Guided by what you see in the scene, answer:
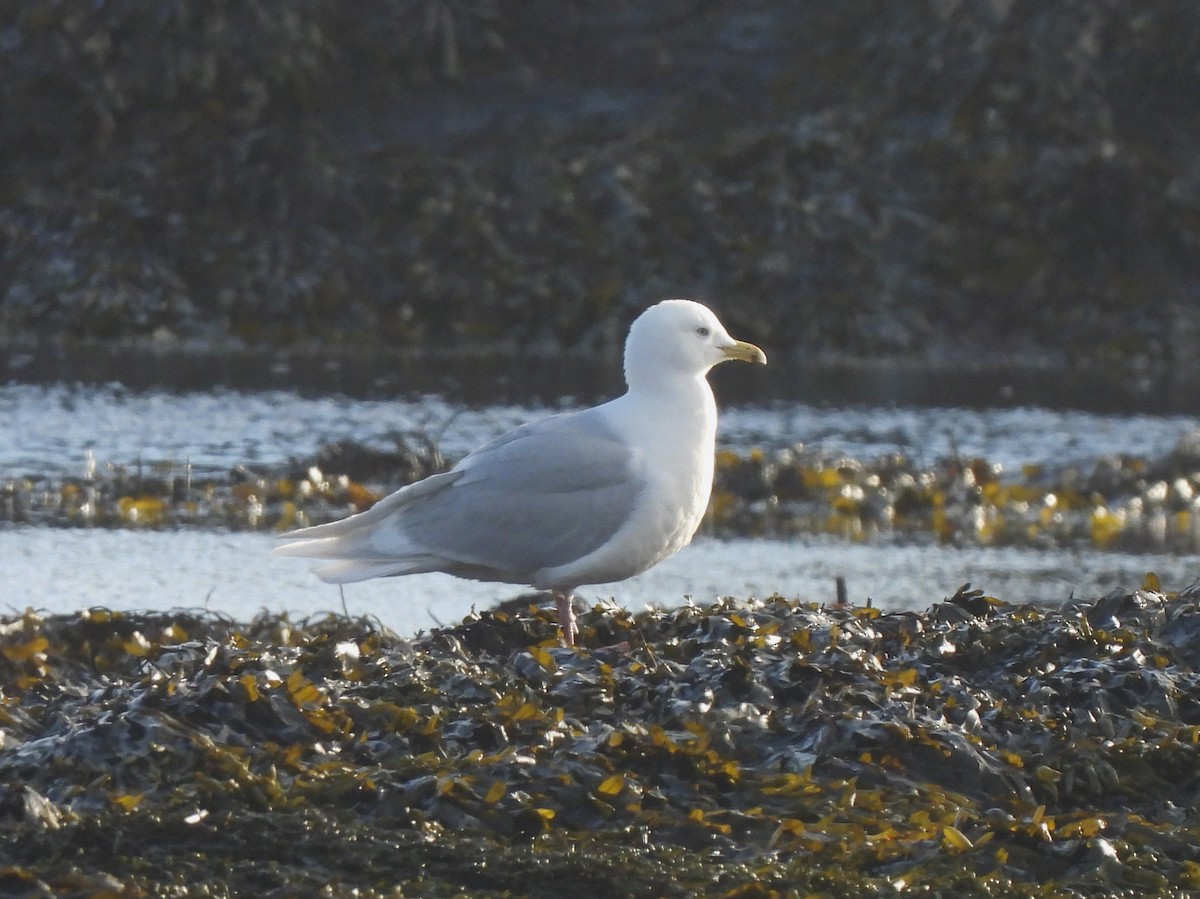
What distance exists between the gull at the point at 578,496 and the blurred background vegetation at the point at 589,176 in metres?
12.0

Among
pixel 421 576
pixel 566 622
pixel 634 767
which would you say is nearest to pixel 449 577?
pixel 421 576

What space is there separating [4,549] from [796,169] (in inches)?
480

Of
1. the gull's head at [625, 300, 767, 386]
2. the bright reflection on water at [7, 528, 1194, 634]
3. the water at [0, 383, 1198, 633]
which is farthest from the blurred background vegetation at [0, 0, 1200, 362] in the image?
the gull's head at [625, 300, 767, 386]

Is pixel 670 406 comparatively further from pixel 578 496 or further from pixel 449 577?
pixel 449 577

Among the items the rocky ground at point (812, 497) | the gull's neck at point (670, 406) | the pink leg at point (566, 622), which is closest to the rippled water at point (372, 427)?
the rocky ground at point (812, 497)

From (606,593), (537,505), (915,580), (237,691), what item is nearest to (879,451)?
(915,580)

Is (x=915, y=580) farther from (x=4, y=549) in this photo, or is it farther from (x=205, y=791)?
(x=205, y=791)

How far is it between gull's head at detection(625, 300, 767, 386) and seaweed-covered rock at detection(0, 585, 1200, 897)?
1509 millimetres

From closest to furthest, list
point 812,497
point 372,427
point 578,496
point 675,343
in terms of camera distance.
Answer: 1. point 578,496
2. point 675,343
3. point 812,497
4. point 372,427

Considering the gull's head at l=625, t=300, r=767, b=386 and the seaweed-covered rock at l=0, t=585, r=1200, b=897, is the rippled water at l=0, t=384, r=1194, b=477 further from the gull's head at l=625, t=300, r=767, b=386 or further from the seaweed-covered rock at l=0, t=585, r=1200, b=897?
the seaweed-covered rock at l=0, t=585, r=1200, b=897

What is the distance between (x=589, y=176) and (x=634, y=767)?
16172 millimetres

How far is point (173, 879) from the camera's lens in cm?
385

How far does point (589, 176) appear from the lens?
793 inches

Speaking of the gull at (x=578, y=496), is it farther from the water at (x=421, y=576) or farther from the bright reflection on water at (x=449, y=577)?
the bright reflection on water at (x=449, y=577)
